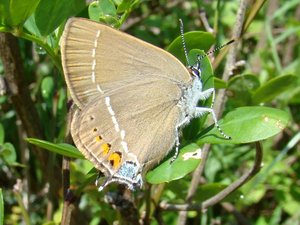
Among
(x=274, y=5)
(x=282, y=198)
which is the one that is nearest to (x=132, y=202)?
(x=282, y=198)

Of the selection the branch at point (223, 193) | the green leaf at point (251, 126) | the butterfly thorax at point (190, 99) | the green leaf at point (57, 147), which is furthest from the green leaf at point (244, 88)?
the green leaf at point (57, 147)

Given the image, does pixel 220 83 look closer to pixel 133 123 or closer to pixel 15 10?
pixel 133 123

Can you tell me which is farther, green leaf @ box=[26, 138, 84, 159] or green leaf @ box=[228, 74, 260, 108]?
green leaf @ box=[228, 74, 260, 108]

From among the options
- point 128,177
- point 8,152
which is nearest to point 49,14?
point 128,177

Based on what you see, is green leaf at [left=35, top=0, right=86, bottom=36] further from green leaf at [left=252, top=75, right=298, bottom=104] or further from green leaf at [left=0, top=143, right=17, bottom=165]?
green leaf at [left=252, top=75, right=298, bottom=104]

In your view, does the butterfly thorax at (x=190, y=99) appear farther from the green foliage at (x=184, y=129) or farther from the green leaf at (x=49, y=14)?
the green leaf at (x=49, y=14)

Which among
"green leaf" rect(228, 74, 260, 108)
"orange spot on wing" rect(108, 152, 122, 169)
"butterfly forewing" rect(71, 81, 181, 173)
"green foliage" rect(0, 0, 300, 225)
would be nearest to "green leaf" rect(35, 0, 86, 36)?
"green foliage" rect(0, 0, 300, 225)
